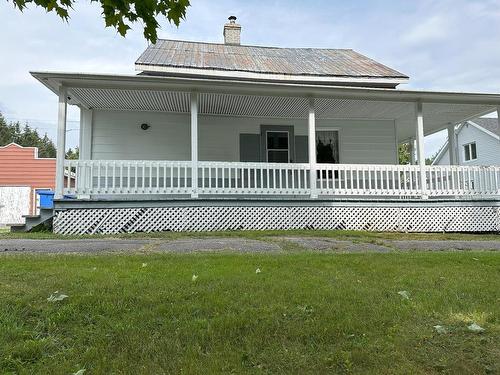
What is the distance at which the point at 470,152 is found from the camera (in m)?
30.3

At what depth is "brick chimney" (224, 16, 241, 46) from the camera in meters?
18.3

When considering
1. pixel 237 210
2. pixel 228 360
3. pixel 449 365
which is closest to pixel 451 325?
pixel 449 365

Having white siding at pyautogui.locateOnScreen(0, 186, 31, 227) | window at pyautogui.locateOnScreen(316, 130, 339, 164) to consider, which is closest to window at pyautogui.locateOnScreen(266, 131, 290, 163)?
window at pyautogui.locateOnScreen(316, 130, 339, 164)

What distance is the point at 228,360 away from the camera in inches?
108

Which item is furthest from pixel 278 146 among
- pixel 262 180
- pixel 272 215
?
pixel 272 215

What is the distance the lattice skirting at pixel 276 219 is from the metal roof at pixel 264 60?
4.46 m

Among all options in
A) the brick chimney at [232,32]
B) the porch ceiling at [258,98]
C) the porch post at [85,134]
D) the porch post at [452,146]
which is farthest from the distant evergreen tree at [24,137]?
the porch post at [452,146]

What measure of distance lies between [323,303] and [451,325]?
1004 millimetres

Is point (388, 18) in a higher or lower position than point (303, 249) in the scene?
higher

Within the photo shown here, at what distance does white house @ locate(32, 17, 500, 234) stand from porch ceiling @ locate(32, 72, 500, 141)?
47 mm

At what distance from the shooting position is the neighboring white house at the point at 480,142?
2741 centimetres

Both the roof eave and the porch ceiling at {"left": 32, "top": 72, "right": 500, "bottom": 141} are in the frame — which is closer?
the roof eave

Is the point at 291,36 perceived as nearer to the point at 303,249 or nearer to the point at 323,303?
the point at 303,249

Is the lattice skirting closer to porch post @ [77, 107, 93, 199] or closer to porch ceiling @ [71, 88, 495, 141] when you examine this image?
porch post @ [77, 107, 93, 199]
